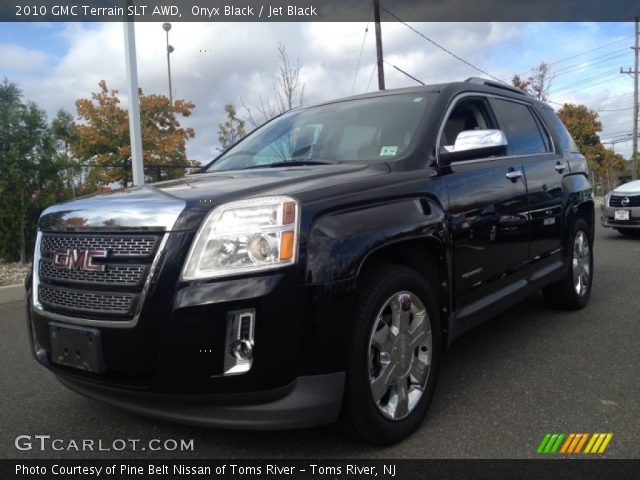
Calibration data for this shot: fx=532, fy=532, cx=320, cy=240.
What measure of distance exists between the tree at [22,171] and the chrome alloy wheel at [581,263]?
7.31 meters

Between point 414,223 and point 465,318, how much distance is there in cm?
81

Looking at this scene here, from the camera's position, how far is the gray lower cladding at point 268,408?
2.10 m

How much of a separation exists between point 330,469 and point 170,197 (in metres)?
1.37

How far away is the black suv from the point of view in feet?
6.82

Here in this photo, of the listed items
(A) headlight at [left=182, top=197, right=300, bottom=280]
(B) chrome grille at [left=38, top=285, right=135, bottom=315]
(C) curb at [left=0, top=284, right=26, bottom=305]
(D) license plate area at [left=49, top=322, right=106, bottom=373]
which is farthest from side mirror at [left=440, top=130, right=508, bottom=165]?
(C) curb at [left=0, top=284, right=26, bottom=305]

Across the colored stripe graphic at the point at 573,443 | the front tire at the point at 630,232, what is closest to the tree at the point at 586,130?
the front tire at the point at 630,232

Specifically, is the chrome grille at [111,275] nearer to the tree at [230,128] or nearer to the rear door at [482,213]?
the rear door at [482,213]

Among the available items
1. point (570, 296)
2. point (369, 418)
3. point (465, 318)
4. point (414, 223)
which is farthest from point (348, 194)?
point (570, 296)

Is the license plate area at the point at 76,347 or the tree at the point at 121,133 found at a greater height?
the tree at the point at 121,133

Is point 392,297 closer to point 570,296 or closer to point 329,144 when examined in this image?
point 329,144

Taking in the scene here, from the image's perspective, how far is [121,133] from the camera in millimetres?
14570

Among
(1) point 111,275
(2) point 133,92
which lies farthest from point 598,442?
(2) point 133,92

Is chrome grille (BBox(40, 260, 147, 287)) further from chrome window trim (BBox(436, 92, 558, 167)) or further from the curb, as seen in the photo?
the curb

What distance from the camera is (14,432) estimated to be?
9.09 ft
